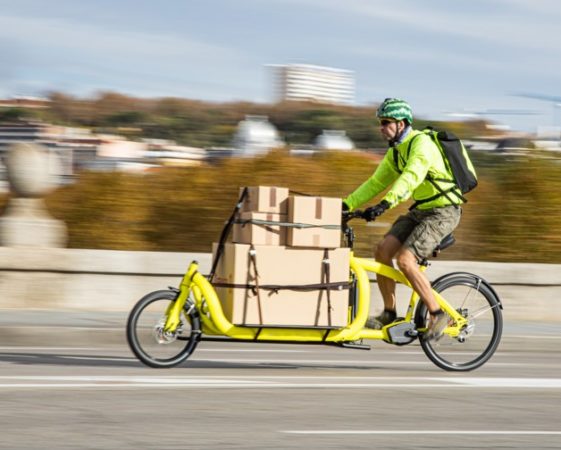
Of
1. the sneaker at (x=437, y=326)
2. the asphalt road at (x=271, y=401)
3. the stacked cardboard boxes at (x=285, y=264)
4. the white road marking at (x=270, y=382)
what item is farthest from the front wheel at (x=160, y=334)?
the sneaker at (x=437, y=326)

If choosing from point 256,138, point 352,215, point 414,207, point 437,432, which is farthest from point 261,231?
point 256,138

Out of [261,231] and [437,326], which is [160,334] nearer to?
[261,231]

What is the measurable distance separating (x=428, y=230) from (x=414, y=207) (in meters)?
0.27

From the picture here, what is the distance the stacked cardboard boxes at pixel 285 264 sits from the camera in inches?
366

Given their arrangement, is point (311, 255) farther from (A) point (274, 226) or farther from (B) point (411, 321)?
(B) point (411, 321)

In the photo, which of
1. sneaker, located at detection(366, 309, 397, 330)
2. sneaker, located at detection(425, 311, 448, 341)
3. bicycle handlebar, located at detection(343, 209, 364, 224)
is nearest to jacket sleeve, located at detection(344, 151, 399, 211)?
bicycle handlebar, located at detection(343, 209, 364, 224)

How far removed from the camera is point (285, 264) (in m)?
9.40

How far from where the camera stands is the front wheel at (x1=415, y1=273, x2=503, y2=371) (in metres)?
9.98

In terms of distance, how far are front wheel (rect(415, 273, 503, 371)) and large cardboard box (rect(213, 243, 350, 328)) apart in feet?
2.95

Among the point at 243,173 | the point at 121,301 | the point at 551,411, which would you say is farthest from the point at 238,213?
the point at 243,173

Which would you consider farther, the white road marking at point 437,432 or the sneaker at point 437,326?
the sneaker at point 437,326

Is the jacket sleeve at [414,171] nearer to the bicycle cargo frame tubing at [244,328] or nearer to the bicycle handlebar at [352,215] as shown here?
the bicycle handlebar at [352,215]

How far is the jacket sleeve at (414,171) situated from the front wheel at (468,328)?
1.04 meters

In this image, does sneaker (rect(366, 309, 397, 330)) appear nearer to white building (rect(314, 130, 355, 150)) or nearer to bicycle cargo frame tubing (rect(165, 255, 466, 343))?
bicycle cargo frame tubing (rect(165, 255, 466, 343))
